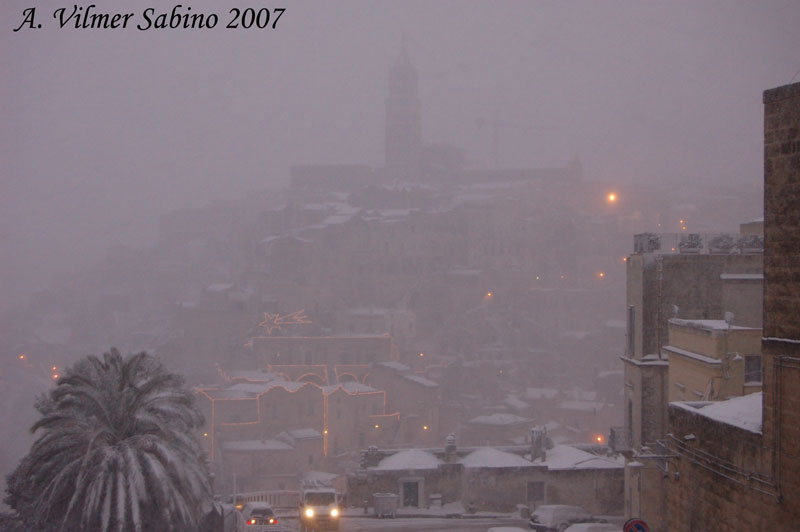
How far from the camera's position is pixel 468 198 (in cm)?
10081

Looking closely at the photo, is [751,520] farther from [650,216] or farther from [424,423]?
[650,216]

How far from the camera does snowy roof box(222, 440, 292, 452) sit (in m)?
49.0

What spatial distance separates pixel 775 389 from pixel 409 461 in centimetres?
2279

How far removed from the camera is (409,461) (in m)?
30.0

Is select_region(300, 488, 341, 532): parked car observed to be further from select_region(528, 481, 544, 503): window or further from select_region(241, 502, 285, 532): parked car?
select_region(528, 481, 544, 503): window

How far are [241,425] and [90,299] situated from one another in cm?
6314

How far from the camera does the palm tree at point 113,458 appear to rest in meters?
14.0

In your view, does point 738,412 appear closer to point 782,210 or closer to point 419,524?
point 782,210

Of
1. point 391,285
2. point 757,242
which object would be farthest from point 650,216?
point 757,242

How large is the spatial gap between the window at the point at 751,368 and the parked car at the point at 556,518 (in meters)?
9.65

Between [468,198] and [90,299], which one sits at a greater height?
[468,198]

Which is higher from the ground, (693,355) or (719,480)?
(693,355)

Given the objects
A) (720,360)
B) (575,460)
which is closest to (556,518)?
(575,460)

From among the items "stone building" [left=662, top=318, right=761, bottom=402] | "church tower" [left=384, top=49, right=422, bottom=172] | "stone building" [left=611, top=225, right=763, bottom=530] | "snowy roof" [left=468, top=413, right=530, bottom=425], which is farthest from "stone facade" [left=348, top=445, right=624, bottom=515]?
"church tower" [left=384, top=49, right=422, bottom=172]
